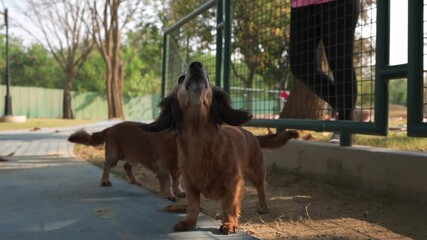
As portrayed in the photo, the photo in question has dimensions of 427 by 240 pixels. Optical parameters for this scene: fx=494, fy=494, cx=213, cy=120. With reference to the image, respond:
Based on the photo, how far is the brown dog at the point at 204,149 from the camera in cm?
352

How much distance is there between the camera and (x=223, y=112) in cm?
369

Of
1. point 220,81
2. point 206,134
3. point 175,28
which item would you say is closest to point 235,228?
point 206,134

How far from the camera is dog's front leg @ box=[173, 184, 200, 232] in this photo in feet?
11.5

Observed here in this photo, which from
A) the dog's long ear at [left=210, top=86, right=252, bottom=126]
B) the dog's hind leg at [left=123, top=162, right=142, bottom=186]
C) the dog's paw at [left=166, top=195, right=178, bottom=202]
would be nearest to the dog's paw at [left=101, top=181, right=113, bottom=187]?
the dog's hind leg at [left=123, top=162, right=142, bottom=186]

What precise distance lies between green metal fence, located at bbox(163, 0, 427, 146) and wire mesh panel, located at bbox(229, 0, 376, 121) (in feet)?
0.06

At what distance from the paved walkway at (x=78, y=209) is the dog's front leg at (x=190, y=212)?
60 mm

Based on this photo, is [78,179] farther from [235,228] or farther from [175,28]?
[175,28]

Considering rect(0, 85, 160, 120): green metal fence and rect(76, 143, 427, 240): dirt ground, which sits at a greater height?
rect(0, 85, 160, 120): green metal fence

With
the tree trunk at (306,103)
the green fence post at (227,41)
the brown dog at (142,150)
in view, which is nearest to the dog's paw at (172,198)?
the brown dog at (142,150)

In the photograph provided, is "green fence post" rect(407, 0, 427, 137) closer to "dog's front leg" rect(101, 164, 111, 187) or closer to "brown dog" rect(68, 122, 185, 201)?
"brown dog" rect(68, 122, 185, 201)

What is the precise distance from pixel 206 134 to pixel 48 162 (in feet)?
16.4

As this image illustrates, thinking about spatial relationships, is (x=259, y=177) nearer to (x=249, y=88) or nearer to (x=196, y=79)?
(x=196, y=79)

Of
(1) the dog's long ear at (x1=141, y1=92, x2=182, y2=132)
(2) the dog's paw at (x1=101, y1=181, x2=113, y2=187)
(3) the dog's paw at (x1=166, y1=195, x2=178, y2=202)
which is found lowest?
(3) the dog's paw at (x1=166, y1=195, x2=178, y2=202)

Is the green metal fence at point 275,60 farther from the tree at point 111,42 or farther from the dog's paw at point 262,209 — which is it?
the tree at point 111,42
